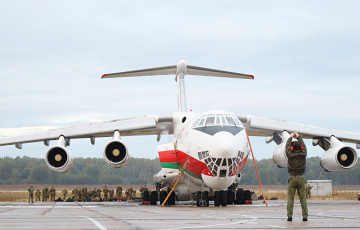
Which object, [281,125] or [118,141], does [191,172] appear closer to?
[118,141]

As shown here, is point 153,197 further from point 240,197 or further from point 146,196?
point 240,197

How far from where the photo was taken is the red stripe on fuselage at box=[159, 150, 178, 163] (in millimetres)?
17047

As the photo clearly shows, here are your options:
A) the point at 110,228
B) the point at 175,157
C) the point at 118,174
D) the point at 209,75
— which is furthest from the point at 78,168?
the point at 110,228

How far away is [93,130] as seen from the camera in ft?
61.2

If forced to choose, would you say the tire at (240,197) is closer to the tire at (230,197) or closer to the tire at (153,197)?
the tire at (230,197)

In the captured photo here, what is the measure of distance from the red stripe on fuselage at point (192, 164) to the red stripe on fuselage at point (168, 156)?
1.47 ft

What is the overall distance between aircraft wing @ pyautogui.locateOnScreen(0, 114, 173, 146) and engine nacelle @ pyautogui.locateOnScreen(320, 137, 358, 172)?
5.71 m

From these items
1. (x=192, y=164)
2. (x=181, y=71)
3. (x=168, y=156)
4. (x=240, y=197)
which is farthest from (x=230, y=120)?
(x=181, y=71)

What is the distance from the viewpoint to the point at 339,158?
1819 cm

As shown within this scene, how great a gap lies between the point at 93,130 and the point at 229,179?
634 cm

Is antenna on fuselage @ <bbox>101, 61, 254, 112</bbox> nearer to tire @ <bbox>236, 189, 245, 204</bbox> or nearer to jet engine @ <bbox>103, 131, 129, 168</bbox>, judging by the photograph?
jet engine @ <bbox>103, 131, 129, 168</bbox>

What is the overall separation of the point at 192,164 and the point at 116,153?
127 inches

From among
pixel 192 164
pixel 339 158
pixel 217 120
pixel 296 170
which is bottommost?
pixel 296 170

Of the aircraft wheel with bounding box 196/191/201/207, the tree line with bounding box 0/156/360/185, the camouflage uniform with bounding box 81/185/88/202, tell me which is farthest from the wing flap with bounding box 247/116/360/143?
the tree line with bounding box 0/156/360/185
